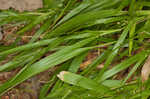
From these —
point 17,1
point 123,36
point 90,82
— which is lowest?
point 90,82

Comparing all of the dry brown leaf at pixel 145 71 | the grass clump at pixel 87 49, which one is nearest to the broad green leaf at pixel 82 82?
the grass clump at pixel 87 49

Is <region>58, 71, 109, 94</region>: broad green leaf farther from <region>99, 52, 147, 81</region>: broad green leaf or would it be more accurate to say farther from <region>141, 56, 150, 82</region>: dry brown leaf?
<region>141, 56, 150, 82</region>: dry brown leaf

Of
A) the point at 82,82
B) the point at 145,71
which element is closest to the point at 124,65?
the point at 145,71

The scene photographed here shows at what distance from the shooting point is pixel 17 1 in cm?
124

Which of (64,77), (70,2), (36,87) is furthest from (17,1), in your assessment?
(64,77)

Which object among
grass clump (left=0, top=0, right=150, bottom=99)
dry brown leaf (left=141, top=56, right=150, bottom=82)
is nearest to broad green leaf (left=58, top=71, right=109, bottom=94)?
grass clump (left=0, top=0, right=150, bottom=99)

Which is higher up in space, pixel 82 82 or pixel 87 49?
pixel 87 49

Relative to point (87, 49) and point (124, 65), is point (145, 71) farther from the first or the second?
point (87, 49)

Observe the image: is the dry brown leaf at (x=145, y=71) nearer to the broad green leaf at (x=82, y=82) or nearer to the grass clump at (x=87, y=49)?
the grass clump at (x=87, y=49)

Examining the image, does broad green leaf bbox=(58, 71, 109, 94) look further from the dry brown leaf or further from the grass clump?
the dry brown leaf

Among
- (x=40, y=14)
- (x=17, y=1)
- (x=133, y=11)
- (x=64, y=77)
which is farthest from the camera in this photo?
(x=17, y=1)

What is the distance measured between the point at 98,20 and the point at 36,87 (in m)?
0.45

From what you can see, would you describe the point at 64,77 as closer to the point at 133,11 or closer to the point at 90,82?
the point at 90,82

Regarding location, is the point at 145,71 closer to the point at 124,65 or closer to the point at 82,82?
the point at 124,65
